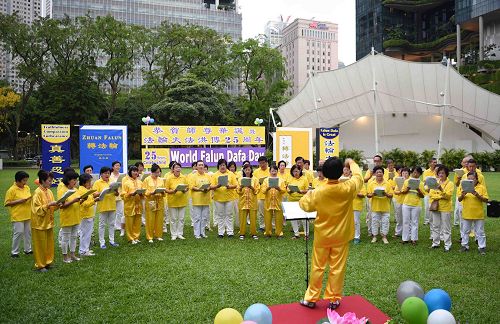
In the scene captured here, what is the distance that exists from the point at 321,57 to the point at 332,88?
8308 cm

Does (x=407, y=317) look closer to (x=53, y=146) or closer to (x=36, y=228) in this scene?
(x=36, y=228)

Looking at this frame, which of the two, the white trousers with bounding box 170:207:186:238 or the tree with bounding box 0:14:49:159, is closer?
the white trousers with bounding box 170:207:186:238

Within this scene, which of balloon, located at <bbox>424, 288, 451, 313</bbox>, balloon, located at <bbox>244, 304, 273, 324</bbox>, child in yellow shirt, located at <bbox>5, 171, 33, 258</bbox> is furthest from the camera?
child in yellow shirt, located at <bbox>5, 171, 33, 258</bbox>

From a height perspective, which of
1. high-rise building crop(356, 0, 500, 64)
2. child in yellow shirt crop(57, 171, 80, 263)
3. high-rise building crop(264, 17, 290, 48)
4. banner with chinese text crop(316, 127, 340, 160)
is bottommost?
child in yellow shirt crop(57, 171, 80, 263)

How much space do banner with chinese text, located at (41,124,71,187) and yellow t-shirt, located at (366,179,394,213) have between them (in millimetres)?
11394

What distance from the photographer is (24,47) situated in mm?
32812

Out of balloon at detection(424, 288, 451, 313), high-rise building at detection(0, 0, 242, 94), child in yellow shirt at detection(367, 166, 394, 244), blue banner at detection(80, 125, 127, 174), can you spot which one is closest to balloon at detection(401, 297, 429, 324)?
balloon at detection(424, 288, 451, 313)

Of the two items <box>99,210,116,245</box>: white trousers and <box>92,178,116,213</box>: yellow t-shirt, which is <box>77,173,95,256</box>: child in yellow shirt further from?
<box>99,210,116,245</box>: white trousers

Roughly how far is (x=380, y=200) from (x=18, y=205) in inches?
273

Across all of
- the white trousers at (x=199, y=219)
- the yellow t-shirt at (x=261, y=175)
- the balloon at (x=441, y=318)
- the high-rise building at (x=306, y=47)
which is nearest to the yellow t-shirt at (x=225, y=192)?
the white trousers at (x=199, y=219)

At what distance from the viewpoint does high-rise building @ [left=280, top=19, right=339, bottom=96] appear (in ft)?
340

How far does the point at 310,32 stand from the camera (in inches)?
4144

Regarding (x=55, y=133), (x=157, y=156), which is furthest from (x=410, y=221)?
(x=157, y=156)

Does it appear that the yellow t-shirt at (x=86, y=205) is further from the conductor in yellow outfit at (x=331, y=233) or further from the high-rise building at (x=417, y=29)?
the high-rise building at (x=417, y=29)
